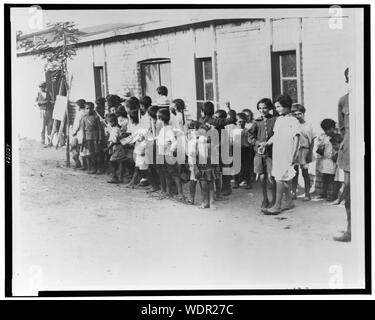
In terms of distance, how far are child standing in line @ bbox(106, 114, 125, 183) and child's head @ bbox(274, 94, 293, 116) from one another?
112 centimetres

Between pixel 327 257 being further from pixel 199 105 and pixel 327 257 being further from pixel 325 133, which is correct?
pixel 199 105

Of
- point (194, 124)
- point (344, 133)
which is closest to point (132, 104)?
point (194, 124)

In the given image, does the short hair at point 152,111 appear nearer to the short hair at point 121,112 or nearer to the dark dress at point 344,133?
the short hair at point 121,112

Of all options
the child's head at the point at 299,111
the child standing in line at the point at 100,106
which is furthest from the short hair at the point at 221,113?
the child standing in line at the point at 100,106

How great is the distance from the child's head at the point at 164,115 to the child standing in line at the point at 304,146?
2.81 feet

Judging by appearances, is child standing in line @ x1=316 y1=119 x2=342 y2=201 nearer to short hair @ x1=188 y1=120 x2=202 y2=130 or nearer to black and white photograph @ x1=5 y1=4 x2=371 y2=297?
black and white photograph @ x1=5 y1=4 x2=371 y2=297

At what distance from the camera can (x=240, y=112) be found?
4.48m

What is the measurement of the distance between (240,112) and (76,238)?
1.42 m

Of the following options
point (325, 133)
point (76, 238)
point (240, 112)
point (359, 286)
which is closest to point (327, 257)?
point (359, 286)

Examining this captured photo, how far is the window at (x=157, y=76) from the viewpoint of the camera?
4.54 meters

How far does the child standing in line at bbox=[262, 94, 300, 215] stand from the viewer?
4426 mm

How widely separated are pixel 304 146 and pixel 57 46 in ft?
5.98

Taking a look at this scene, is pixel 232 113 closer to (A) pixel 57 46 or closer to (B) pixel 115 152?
(B) pixel 115 152

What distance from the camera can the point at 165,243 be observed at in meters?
4.48
